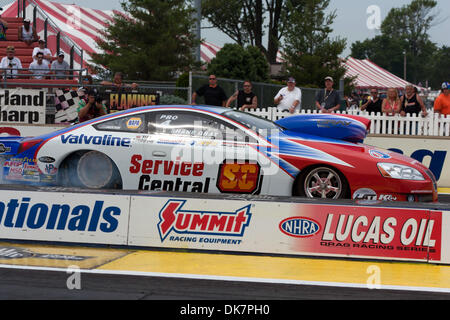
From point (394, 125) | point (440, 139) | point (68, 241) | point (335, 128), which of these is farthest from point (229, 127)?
point (394, 125)

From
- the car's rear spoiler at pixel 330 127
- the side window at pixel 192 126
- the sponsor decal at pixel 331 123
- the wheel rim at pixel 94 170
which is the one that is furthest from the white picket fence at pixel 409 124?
the wheel rim at pixel 94 170

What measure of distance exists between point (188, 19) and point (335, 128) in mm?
25626

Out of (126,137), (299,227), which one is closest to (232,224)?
(299,227)

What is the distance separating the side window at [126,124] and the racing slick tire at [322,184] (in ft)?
6.95

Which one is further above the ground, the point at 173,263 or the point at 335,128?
the point at 335,128

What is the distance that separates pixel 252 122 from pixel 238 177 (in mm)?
915

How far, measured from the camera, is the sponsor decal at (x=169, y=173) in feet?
27.6

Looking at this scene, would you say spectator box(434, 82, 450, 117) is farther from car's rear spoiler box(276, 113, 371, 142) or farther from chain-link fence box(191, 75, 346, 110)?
car's rear spoiler box(276, 113, 371, 142)

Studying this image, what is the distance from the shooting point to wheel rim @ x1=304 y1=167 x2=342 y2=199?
A: 8.09 metres

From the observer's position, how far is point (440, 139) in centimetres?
1269

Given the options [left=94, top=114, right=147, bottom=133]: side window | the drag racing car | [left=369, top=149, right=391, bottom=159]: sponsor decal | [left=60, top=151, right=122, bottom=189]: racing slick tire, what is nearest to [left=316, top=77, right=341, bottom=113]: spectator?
the drag racing car
